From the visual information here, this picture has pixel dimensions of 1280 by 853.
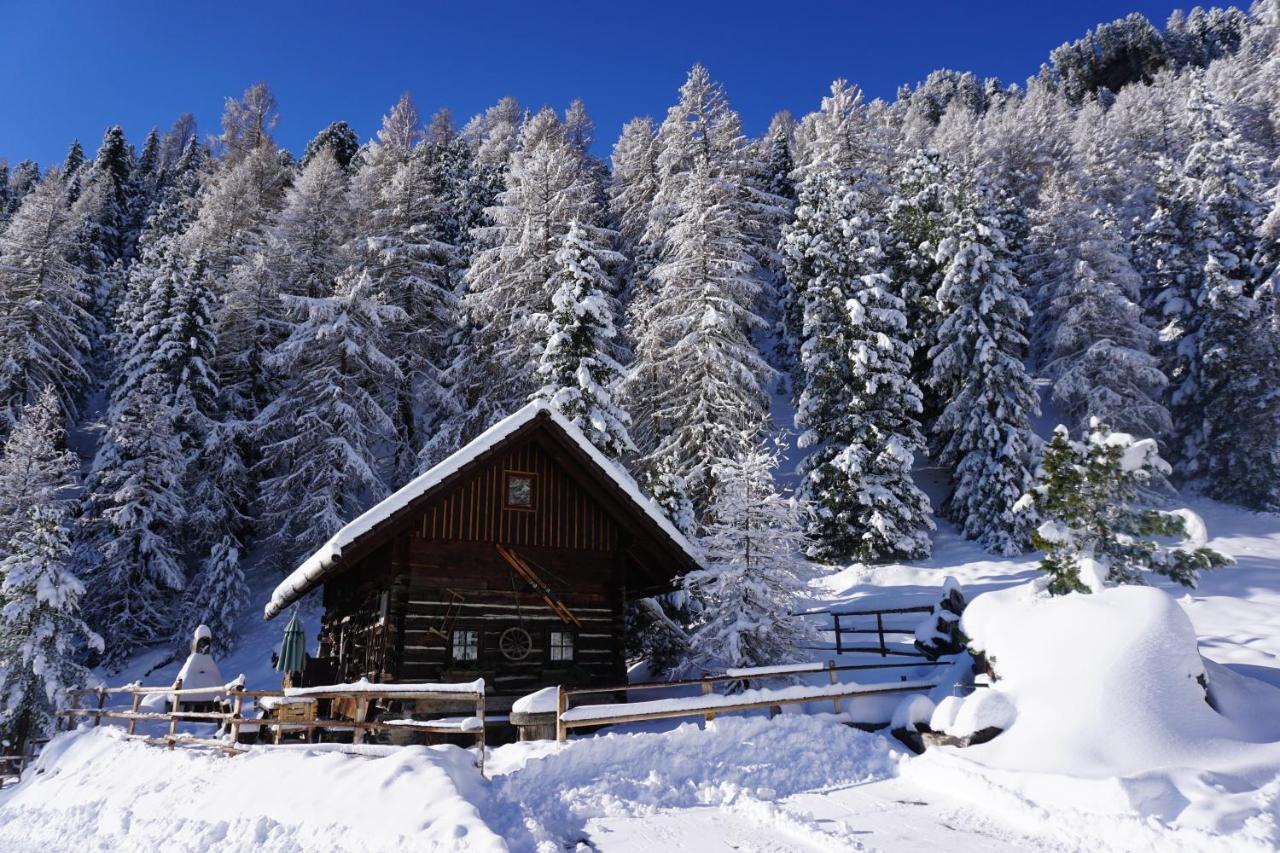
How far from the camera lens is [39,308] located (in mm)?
35938

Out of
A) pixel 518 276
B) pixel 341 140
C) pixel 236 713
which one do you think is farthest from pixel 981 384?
pixel 341 140

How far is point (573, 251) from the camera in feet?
85.9

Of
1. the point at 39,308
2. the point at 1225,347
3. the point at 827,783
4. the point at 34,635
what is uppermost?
Answer: the point at 39,308

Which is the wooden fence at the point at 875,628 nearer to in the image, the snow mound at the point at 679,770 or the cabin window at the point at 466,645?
the snow mound at the point at 679,770

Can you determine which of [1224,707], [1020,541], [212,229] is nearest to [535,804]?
[1224,707]

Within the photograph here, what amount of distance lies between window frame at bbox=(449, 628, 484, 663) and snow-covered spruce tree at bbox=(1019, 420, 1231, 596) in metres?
11.1

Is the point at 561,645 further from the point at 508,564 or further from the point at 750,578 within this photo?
the point at 750,578

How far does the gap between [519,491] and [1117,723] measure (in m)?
11.5

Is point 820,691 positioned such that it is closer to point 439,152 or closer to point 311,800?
point 311,800

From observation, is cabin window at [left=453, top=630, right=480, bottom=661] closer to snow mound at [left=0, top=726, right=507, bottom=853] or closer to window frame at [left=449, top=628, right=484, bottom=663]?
window frame at [left=449, top=628, right=484, bottom=663]

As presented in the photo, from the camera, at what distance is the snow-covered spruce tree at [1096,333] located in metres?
32.4

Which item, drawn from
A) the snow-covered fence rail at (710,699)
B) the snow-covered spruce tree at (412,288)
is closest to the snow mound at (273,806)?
the snow-covered fence rail at (710,699)

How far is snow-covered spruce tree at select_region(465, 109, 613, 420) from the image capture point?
3073cm

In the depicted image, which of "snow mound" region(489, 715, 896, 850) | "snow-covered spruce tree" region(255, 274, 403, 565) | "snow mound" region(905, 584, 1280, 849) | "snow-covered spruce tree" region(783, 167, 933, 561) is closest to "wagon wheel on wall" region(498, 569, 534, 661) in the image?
"snow mound" region(489, 715, 896, 850)
